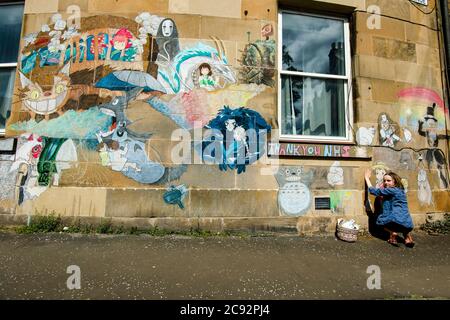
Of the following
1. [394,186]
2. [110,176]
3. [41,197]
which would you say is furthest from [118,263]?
[394,186]

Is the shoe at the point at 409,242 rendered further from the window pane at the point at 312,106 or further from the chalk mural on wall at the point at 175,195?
the chalk mural on wall at the point at 175,195

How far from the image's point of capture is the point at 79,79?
5332 millimetres

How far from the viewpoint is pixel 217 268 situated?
3.84m

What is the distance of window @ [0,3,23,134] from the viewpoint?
5621 millimetres

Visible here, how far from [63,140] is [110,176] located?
3.16 feet

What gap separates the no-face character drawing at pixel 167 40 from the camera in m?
5.41

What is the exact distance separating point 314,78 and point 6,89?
541 cm

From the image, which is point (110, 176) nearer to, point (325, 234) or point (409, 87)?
point (325, 234)

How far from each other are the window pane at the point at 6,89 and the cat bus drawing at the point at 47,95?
43 centimetres

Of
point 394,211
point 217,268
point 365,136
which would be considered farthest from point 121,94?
point 394,211

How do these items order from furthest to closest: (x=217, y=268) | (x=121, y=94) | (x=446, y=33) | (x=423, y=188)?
(x=446, y=33)
(x=423, y=188)
(x=121, y=94)
(x=217, y=268)

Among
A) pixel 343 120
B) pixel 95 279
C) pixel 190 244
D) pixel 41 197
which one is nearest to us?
pixel 95 279

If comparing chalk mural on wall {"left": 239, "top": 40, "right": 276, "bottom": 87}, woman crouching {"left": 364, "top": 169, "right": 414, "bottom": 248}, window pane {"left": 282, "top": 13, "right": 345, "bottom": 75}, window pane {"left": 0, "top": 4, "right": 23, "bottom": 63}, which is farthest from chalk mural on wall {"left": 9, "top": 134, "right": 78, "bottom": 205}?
woman crouching {"left": 364, "top": 169, "right": 414, "bottom": 248}

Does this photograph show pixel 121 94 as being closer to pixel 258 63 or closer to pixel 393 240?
pixel 258 63
